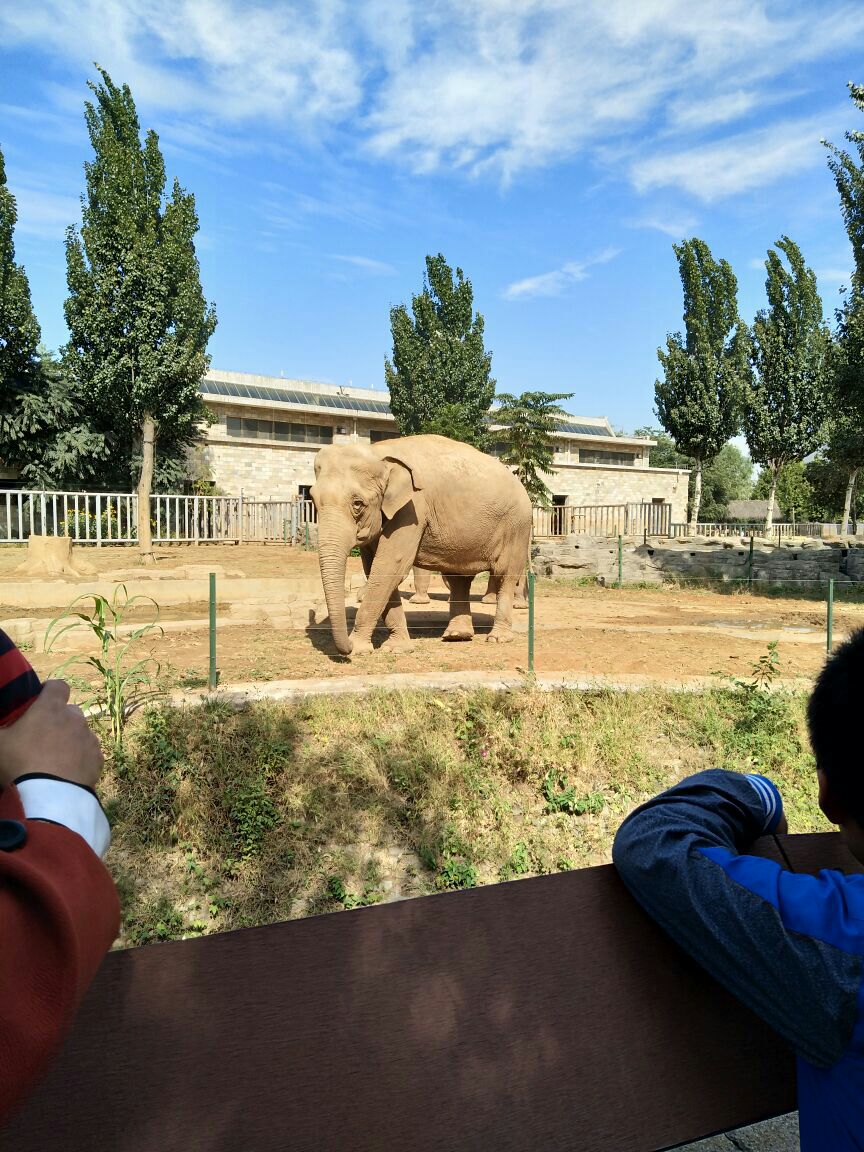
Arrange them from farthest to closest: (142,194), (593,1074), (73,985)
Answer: (142,194)
(593,1074)
(73,985)

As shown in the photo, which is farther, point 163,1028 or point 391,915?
point 391,915

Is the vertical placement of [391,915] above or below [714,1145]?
above

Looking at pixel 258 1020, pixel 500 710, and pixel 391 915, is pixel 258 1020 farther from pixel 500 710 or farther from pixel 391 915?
pixel 500 710

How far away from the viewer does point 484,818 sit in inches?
201

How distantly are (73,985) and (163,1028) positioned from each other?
52 centimetres

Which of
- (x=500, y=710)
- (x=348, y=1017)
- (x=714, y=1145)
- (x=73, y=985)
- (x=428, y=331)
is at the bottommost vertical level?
(x=714, y=1145)

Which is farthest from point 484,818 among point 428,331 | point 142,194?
point 428,331

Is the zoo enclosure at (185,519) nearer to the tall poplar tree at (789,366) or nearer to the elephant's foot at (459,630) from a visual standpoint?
the tall poplar tree at (789,366)

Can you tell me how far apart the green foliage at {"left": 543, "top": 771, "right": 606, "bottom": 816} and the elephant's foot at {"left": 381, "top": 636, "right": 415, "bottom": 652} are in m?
2.87

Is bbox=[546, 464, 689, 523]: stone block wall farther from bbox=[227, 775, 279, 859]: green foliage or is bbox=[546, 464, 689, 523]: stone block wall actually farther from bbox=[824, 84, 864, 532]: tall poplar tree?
bbox=[227, 775, 279, 859]: green foliage

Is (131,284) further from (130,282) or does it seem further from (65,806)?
(65,806)

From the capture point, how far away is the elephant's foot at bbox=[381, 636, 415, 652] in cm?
796

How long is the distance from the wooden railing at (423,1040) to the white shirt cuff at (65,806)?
417 millimetres

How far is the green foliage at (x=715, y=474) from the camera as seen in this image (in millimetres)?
52812
